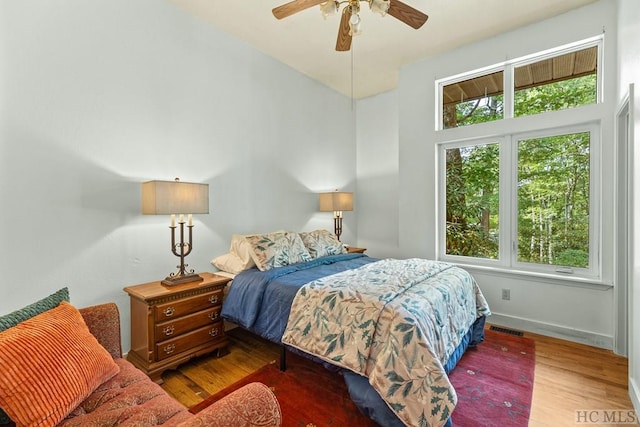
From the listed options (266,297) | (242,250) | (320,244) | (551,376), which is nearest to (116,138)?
(242,250)

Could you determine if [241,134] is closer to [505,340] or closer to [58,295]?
[58,295]

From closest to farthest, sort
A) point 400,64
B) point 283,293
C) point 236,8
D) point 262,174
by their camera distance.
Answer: point 283,293, point 236,8, point 262,174, point 400,64

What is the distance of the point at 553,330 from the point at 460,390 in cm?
160

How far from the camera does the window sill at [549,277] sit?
9.04 feet

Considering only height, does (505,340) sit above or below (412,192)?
below

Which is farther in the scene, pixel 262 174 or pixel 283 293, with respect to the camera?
pixel 262 174

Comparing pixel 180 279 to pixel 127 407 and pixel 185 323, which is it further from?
pixel 127 407

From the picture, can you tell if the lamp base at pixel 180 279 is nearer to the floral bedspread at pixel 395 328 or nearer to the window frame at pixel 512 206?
the floral bedspread at pixel 395 328

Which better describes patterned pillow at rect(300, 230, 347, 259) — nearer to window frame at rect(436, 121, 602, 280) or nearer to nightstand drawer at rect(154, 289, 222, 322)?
nightstand drawer at rect(154, 289, 222, 322)

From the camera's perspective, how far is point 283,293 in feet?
7.68

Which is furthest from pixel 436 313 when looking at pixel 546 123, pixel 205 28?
pixel 205 28

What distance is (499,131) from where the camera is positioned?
330cm

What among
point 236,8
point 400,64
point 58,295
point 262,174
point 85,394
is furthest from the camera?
point 400,64

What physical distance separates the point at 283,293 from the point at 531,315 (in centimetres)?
264
